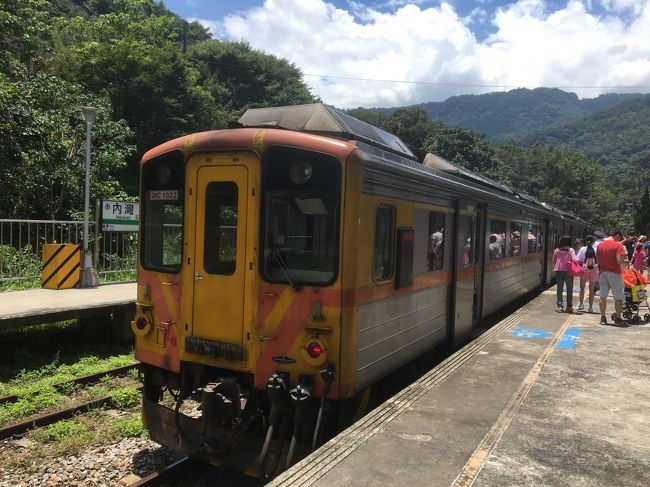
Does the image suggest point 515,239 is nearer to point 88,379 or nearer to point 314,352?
point 314,352

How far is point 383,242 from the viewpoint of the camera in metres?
4.66

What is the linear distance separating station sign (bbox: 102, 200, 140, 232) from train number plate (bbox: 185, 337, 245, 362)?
310 inches

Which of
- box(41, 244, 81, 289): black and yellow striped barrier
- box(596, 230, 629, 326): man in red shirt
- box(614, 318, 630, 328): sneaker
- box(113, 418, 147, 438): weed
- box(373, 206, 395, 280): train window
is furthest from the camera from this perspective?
box(41, 244, 81, 289): black and yellow striped barrier

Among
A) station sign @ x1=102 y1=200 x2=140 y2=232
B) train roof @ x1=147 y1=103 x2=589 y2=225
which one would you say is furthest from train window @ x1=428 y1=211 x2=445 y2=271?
station sign @ x1=102 y1=200 x2=140 y2=232

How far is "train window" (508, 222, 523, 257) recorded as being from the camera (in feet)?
34.8

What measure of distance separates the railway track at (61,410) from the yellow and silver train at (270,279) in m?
1.63

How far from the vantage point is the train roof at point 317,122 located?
4.92 meters

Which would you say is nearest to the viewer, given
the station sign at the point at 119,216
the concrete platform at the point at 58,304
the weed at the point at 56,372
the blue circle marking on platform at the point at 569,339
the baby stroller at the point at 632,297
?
the weed at the point at 56,372

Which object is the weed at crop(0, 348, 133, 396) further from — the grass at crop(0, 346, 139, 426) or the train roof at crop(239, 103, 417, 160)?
the train roof at crop(239, 103, 417, 160)

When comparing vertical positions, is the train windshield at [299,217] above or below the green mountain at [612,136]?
below

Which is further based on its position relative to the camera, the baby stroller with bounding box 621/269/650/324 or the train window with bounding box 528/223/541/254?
the train window with bounding box 528/223/541/254

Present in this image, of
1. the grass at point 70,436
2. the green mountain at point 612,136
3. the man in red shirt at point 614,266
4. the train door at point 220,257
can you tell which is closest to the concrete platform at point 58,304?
the grass at point 70,436

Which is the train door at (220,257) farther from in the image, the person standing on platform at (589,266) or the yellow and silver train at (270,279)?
the person standing on platform at (589,266)

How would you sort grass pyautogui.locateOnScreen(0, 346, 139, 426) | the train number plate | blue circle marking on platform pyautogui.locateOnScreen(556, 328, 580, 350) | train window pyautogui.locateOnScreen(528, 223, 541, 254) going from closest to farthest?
the train number plate
grass pyautogui.locateOnScreen(0, 346, 139, 426)
blue circle marking on platform pyautogui.locateOnScreen(556, 328, 580, 350)
train window pyautogui.locateOnScreen(528, 223, 541, 254)
